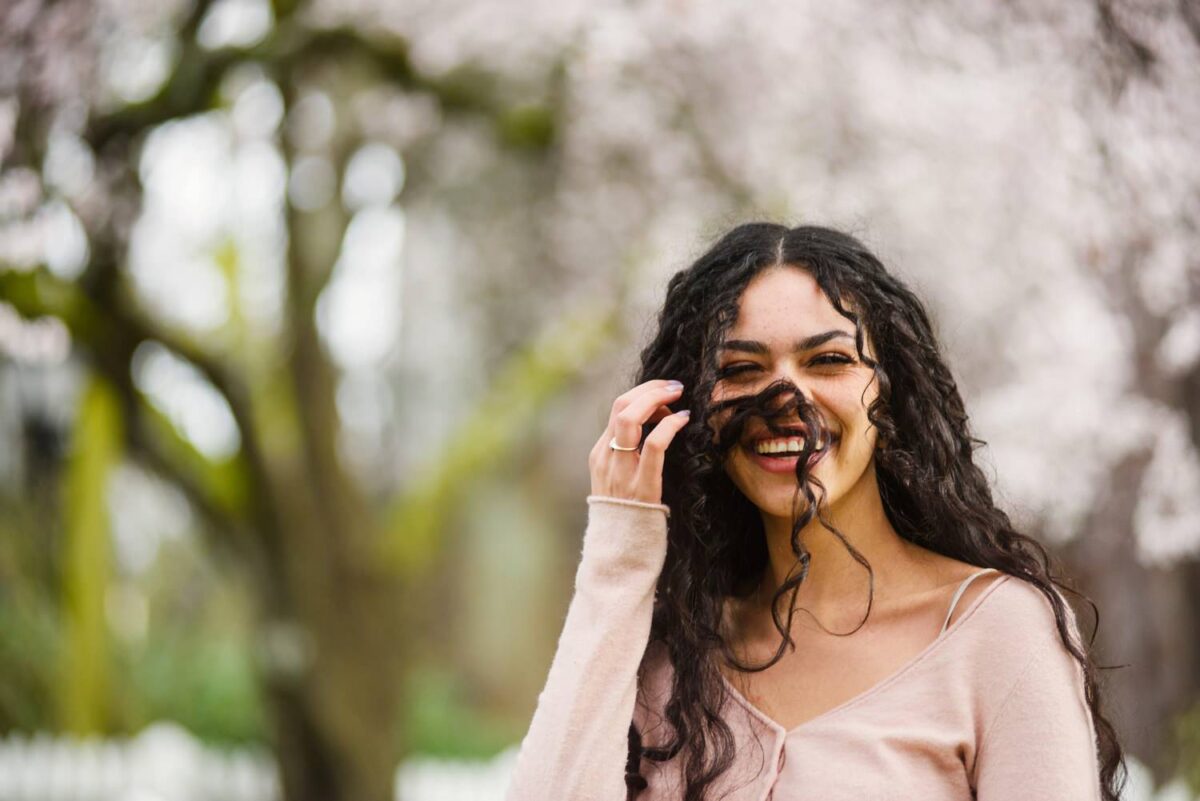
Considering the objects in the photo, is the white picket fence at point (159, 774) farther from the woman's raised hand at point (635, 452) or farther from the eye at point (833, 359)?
the eye at point (833, 359)

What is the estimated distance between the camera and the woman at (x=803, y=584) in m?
1.57

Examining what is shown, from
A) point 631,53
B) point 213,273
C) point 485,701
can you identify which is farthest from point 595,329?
point 485,701

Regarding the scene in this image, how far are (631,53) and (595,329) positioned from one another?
3.84ft

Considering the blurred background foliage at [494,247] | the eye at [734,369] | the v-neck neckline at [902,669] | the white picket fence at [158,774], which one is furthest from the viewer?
the white picket fence at [158,774]

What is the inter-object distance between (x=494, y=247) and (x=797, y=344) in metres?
5.80

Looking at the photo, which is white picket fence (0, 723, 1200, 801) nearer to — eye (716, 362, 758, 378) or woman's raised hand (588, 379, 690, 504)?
woman's raised hand (588, 379, 690, 504)

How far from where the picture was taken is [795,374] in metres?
1.69

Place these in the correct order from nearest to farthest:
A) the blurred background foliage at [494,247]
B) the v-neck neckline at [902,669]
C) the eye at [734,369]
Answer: the v-neck neckline at [902,669], the eye at [734,369], the blurred background foliage at [494,247]

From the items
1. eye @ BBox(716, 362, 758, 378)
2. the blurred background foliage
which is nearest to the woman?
eye @ BBox(716, 362, 758, 378)

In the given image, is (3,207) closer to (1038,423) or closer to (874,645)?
(1038,423)

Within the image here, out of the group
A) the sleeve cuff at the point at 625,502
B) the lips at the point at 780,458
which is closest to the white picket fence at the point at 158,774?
the sleeve cuff at the point at 625,502

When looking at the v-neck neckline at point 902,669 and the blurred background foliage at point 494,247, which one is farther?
the blurred background foliage at point 494,247

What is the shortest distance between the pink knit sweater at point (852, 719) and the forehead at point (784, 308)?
27cm

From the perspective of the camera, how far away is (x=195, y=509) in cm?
532
